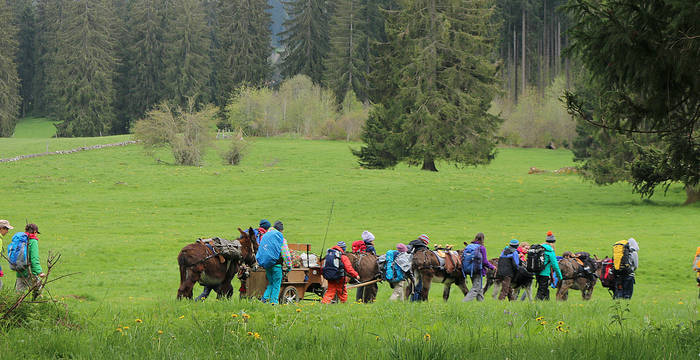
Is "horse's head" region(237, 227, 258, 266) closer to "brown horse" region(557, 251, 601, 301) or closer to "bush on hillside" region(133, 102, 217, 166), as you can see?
"brown horse" region(557, 251, 601, 301)

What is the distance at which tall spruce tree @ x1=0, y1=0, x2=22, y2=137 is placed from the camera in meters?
95.8

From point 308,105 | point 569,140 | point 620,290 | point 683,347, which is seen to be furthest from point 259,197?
point 569,140

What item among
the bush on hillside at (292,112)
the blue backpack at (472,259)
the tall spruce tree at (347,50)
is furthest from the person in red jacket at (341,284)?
the tall spruce tree at (347,50)

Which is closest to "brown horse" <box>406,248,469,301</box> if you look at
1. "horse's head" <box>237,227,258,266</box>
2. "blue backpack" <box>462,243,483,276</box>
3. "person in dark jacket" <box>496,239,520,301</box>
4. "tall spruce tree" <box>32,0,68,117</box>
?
"blue backpack" <box>462,243,483,276</box>

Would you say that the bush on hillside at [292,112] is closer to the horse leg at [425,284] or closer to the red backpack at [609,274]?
the red backpack at [609,274]

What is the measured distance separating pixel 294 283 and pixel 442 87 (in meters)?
43.7

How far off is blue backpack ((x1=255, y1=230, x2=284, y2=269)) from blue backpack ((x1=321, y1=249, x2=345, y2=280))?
1.43 meters

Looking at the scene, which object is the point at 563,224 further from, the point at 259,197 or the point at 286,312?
the point at 286,312

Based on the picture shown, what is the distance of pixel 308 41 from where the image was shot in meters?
109

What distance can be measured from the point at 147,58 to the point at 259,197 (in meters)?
70.1

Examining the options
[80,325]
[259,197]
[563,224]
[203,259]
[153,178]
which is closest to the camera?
[80,325]

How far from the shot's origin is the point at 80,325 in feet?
26.3

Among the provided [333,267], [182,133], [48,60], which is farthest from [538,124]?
[333,267]

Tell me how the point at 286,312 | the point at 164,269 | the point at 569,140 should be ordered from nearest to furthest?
the point at 286,312
the point at 164,269
the point at 569,140
